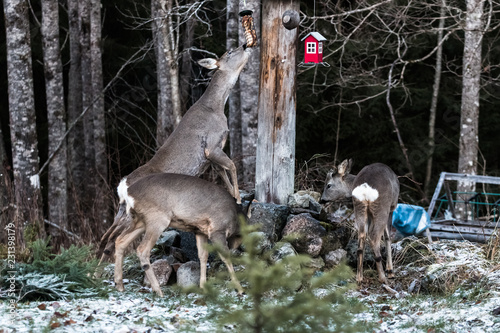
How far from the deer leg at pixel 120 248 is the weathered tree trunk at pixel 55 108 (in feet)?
21.0

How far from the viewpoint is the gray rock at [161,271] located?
27.9ft

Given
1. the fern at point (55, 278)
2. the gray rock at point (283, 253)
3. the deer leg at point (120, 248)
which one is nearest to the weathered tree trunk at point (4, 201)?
the fern at point (55, 278)

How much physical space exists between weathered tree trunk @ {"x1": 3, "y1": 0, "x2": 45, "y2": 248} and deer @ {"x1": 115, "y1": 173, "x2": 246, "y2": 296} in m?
4.41

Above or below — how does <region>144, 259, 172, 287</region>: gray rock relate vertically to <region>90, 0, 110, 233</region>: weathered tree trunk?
below

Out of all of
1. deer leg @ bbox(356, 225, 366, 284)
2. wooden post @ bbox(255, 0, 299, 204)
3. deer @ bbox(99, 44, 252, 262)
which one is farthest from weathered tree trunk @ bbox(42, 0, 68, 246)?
deer leg @ bbox(356, 225, 366, 284)

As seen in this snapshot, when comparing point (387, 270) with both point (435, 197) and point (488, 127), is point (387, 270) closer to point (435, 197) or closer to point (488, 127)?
point (435, 197)

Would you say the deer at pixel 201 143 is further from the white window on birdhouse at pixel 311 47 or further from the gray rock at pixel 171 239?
the gray rock at pixel 171 239

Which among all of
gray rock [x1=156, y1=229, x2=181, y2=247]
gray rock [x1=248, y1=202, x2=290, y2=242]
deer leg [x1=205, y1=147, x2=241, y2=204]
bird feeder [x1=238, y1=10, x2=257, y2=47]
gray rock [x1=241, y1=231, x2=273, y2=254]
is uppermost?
bird feeder [x1=238, y1=10, x2=257, y2=47]

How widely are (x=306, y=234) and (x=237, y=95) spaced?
263 inches

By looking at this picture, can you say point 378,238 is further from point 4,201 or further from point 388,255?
point 4,201

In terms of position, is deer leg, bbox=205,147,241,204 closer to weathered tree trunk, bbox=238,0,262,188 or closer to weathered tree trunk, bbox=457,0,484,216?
weathered tree trunk, bbox=238,0,262,188

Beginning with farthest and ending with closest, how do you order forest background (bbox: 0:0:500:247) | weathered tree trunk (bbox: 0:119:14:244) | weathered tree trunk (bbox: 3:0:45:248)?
forest background (bbox: 0:0:500:247) < weathered tree trunk (bbox: 3:0:45:248) < weathered tree trunk (bbox: 0:119:14:244)

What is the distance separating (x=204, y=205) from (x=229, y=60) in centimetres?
226

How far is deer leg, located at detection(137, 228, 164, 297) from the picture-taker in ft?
24.7
